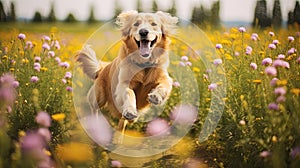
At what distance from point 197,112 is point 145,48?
108 cm

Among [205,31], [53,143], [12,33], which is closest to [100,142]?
[53,143]

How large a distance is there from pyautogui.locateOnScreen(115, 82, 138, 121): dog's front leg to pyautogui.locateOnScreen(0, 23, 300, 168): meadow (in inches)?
14.8

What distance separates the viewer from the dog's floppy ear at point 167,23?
13.4 ft

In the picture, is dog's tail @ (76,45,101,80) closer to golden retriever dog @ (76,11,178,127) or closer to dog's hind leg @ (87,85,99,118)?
Answer: dog's hind leg @ (87,85,99,118)

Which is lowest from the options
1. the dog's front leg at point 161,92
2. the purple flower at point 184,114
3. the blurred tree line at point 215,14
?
the purple flower at point 184,114

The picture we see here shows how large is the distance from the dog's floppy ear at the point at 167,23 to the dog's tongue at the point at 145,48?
312 mm

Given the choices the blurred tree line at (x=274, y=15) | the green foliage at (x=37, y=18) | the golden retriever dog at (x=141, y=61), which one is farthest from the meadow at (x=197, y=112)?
the green foliage at (x=37, y=18)

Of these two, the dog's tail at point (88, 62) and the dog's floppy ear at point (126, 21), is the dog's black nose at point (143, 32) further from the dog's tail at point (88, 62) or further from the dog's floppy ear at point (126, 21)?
the dog's tail at point (88, 62)

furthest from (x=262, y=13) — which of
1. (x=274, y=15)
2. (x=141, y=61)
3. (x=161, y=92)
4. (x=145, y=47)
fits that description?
(x=161, y=92)

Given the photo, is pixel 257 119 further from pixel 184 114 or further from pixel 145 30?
pixel 184 114

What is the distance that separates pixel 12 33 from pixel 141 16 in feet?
5.07

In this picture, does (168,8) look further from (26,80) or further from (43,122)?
(43,122)

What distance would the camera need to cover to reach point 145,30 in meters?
3.69

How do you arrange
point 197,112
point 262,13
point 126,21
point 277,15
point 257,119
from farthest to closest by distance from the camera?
point 262,13
point 277,15
point 197,112
point 126,21
point 257,119
